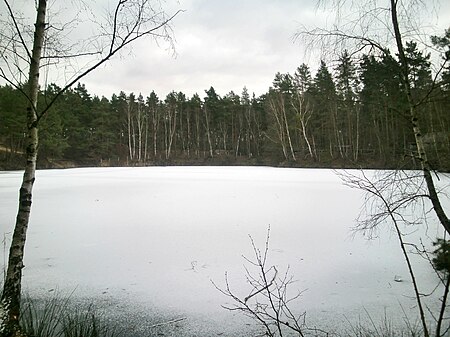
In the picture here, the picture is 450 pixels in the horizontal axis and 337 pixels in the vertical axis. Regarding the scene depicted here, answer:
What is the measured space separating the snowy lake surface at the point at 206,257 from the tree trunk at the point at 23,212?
0.88 metres

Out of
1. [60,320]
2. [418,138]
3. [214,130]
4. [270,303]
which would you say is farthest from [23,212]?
[214,130]

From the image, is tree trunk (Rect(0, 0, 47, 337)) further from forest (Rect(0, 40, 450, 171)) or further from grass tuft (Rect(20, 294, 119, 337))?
forest (Rect(0, 40, 450, 171))

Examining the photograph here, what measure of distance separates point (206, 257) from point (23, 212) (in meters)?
2.01

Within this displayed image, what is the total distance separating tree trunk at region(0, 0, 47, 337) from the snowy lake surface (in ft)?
2.88

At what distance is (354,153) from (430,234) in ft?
66.8

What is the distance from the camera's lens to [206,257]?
3465mm

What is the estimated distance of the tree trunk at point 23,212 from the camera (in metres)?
1.68

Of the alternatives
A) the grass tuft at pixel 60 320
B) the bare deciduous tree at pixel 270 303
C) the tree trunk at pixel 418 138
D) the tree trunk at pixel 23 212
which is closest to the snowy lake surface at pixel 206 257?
the bare deciduous tree at pixel 270 303

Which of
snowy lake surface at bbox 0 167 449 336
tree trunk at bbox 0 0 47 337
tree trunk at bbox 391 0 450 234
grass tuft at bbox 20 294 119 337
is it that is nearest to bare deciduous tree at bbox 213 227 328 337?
snowy lake surface at bbox 0 167 449 336

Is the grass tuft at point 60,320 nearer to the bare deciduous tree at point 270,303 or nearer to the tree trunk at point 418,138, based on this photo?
the bare deciduous tree at point 270,303

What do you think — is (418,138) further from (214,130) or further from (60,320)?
(214,130)

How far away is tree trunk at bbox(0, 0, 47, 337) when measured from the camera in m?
1.68

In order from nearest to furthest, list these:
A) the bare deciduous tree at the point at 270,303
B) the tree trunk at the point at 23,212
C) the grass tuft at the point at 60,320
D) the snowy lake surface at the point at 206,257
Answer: the tree trunk at the point at 23,212
the grass tuft at the point at 60,320
the bare deciduous tree at the point at 270,303
the snowy lake surface at the point at 206,257

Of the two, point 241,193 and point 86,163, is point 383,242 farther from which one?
point 86,163
